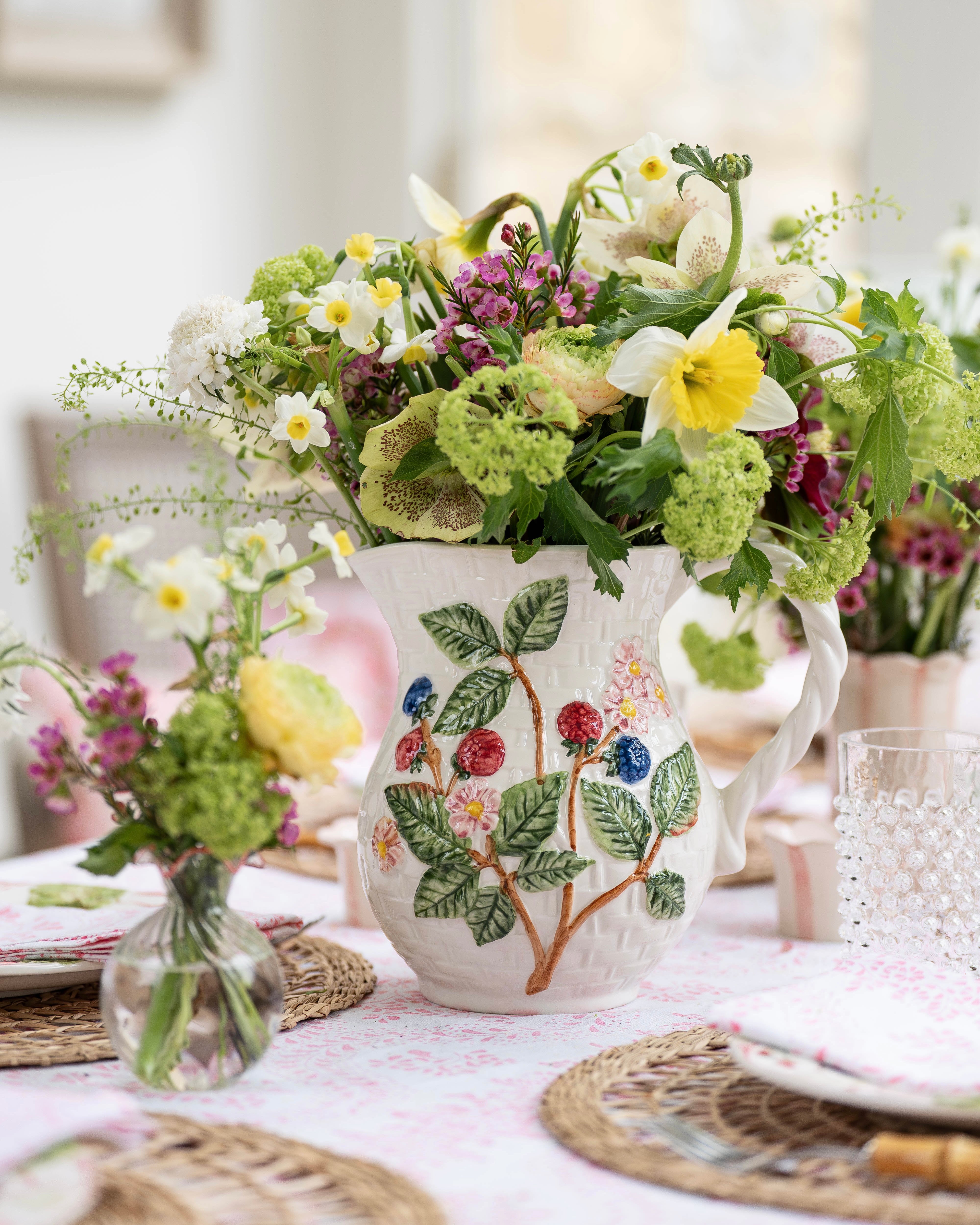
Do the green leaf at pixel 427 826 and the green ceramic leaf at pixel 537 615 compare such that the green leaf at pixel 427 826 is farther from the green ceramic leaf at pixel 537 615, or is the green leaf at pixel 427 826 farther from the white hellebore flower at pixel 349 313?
the white hellebore flower at pixel 349 313

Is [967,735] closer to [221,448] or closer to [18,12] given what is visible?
[221,448]

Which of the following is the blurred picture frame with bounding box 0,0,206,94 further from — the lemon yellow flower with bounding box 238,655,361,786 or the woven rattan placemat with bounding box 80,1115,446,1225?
the woven rattan placemat with bounding box 80,1115,446,1225

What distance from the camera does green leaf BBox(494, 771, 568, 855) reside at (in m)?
0.68

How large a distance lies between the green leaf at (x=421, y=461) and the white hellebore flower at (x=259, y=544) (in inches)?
3.5

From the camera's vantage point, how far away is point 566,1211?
0.49 m

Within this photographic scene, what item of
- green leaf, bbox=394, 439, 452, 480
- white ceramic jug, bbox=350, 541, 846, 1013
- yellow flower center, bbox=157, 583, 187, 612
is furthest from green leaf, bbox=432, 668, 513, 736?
yellow flower center, bbox=157, 583, 187, 612

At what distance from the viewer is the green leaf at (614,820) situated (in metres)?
0.69

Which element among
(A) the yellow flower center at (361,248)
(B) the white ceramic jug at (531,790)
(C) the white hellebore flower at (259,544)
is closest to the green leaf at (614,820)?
(B) the white ceramic jug at (531,790)

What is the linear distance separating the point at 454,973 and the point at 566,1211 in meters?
0.23

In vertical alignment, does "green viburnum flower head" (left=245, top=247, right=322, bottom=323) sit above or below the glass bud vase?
above

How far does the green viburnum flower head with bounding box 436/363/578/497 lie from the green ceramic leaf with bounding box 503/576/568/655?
0.08 metres

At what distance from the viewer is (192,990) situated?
1.83ft

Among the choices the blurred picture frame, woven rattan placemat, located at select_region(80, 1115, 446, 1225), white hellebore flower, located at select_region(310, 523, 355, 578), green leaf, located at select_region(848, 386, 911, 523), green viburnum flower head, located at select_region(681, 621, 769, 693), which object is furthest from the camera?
the blurred picture frame

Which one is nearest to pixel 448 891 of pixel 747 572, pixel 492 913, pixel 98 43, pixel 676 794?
pixel 492 913
